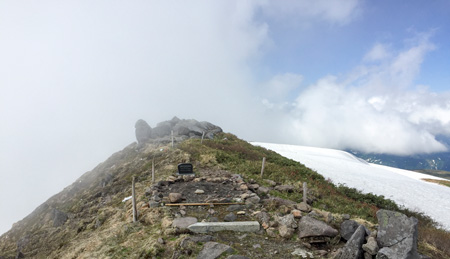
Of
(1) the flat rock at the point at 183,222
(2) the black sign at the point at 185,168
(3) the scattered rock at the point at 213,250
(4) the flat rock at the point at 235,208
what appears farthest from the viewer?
(2) the black sign at the point at 185,168

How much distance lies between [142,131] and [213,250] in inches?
1373

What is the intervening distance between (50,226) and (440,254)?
844 inches

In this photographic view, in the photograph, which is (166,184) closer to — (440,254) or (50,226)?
(50,226)

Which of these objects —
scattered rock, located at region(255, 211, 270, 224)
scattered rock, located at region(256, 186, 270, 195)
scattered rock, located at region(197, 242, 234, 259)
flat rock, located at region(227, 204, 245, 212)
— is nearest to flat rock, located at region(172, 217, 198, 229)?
scattered rock, located at region(197, 242, 234, 259)

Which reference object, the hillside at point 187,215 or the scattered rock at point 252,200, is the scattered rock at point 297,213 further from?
the scattered rock at point 252,200

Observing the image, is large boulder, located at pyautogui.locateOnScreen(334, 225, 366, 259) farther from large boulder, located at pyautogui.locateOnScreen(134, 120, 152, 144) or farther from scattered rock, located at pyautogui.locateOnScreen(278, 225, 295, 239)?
large boulder, located at pyautogui.locateOnScreen(134, 120, 152, 144)

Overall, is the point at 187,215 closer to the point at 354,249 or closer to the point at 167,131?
the point at 354,249

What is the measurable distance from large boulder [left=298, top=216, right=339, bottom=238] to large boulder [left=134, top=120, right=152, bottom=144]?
32.5m

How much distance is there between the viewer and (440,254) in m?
8.55

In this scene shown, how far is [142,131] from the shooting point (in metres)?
39.2

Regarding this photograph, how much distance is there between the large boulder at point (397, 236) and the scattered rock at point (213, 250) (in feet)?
13.4

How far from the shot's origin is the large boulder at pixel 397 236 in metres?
5.87

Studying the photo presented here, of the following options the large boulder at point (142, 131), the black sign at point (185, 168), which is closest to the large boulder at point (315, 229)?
the black sign at point (185, 168)

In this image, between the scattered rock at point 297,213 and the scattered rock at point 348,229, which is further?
the scattered rock at point 297,213
